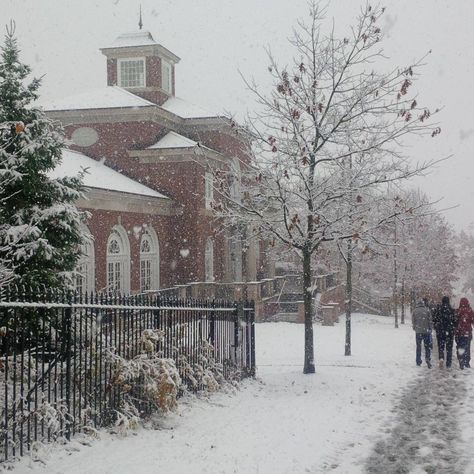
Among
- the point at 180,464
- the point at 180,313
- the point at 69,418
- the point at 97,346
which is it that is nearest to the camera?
the point at 180,464

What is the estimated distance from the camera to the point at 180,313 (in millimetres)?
10414

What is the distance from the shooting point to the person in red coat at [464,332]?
575 inches

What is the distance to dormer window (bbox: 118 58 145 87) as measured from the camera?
112 feet

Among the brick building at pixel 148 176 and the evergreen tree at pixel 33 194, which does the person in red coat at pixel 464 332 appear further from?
the brick building at pixel 148 176

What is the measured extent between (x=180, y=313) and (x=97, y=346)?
2513 millimetres

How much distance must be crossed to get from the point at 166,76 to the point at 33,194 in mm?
25473

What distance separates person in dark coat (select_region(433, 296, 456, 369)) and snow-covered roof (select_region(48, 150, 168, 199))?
12.5 m

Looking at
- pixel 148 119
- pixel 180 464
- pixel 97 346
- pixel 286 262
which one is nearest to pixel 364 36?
pixel 97 346

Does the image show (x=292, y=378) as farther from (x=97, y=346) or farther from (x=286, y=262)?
(x=286, y=262)

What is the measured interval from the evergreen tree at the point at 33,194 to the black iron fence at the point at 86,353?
1.69m

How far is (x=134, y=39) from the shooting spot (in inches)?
1371

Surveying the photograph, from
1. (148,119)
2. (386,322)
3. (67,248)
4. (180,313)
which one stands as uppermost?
(148,119)

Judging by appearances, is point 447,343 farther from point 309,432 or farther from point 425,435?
point 309,432

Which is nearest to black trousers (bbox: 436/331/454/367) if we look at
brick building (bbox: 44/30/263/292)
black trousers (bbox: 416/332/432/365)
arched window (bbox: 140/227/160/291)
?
black trousers (bbox: 416/332/432/365)
